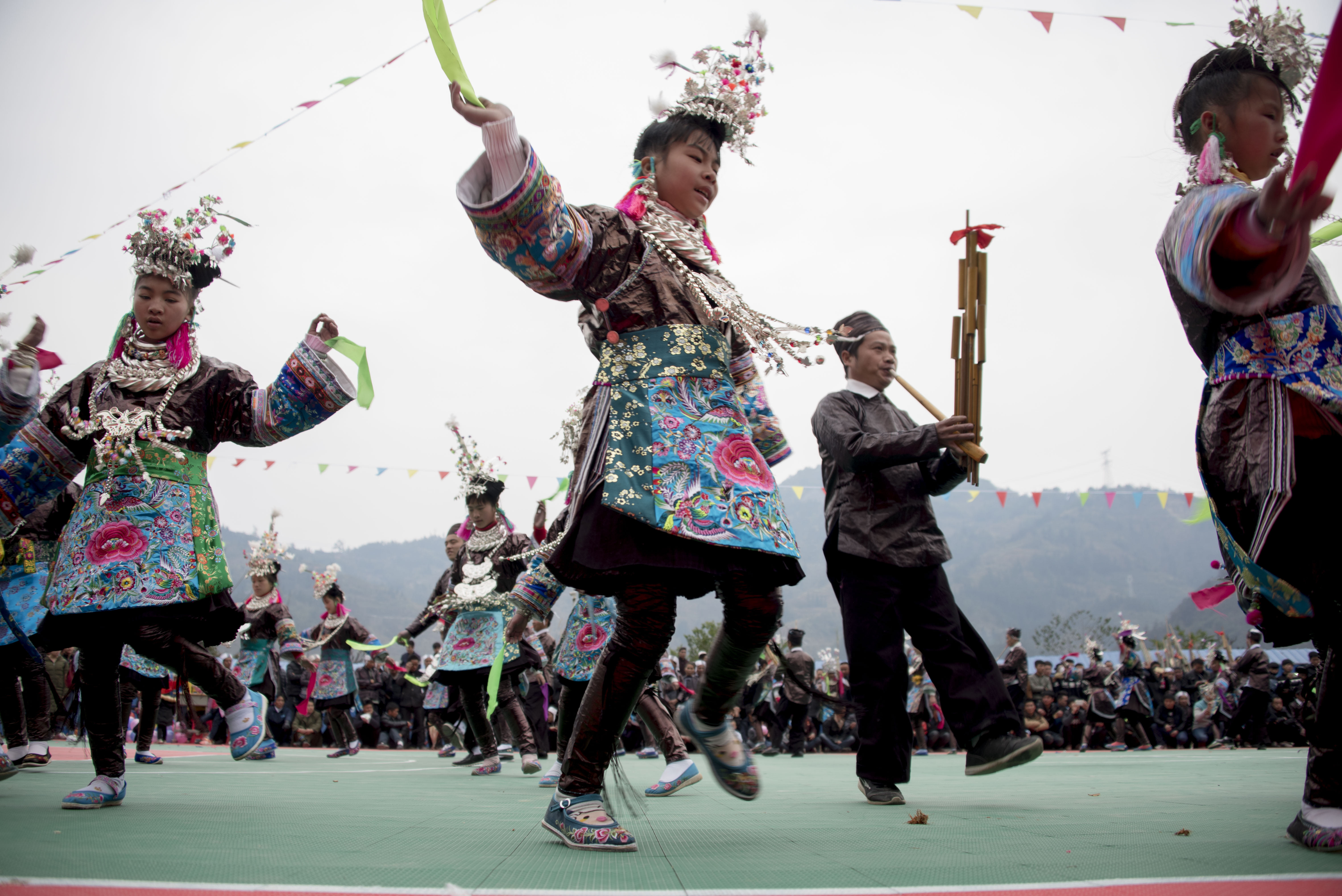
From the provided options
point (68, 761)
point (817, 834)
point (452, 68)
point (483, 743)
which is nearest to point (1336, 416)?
point (817, 834)

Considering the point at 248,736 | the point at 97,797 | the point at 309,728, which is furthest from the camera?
the point at 309,728

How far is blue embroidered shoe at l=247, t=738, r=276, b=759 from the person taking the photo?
3580 mm

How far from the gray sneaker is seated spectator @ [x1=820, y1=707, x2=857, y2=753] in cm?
1178

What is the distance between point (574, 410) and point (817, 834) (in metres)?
3.54

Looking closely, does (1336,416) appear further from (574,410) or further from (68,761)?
(68,761)

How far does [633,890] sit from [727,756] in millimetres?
945

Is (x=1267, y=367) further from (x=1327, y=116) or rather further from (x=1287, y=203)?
(x=1327, y=116)

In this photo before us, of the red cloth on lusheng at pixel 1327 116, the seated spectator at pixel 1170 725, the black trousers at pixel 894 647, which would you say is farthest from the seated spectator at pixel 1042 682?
the red cloth on lusheng at pixel 1327 116

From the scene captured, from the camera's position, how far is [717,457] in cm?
245

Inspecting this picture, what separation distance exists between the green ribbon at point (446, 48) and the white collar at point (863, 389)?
7.77ft

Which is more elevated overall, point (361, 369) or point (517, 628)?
point (361, 369)

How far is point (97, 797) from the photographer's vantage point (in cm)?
317

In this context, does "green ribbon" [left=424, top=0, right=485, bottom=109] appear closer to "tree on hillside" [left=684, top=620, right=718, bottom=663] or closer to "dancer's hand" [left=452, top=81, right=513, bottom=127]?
"dancer's hand" [left=452, top=81, right=513, bottom=127]

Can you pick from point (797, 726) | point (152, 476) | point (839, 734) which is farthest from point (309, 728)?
point (152, 476)
